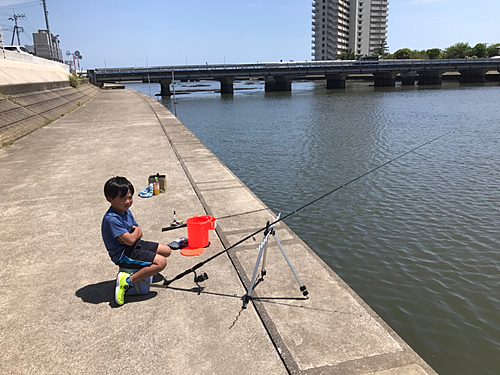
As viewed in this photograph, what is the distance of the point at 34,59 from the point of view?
3228 centimetres

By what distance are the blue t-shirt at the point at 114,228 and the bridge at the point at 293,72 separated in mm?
69456

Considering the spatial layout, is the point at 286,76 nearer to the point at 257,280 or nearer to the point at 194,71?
the point at 194,71

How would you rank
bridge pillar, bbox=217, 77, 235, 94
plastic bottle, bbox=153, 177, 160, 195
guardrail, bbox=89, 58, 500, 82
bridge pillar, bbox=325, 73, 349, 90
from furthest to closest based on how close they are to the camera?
bridge pillar, bbox=325, 73, 349, 90, bridge pillar, bbox=217, 77, 235, 94, guardrail, bbox=89, 58, 500, 82, plastic bottle, bbox=153, 177, 160, 195

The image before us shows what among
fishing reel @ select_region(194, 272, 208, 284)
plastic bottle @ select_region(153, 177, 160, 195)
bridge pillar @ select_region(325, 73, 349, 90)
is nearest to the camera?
fishing reel @ select_region(194, 272, 208, 284)

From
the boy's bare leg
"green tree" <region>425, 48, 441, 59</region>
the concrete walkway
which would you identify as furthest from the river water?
"green tree" <region>425, 48, 441, 59</region>

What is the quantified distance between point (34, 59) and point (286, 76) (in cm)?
5417

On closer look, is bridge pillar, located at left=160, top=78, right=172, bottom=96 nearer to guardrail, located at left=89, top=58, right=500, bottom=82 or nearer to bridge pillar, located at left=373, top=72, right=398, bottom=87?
guardrail, located at left=89, top=58, right=500, bottom=82

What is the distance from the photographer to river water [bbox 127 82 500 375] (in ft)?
19.1

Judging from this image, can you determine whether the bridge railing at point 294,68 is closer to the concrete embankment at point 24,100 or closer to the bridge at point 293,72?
the bridge at point 293,72

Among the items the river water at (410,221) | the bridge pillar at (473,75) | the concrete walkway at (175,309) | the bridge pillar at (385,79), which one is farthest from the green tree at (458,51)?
the concrete walkway at (175,309)

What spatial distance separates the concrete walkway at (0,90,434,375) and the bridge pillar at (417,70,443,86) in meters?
90.7

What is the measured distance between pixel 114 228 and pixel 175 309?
121cm

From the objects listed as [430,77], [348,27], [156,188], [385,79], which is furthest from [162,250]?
[348,27]

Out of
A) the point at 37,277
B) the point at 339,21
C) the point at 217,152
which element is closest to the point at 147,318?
the point at 37,277
